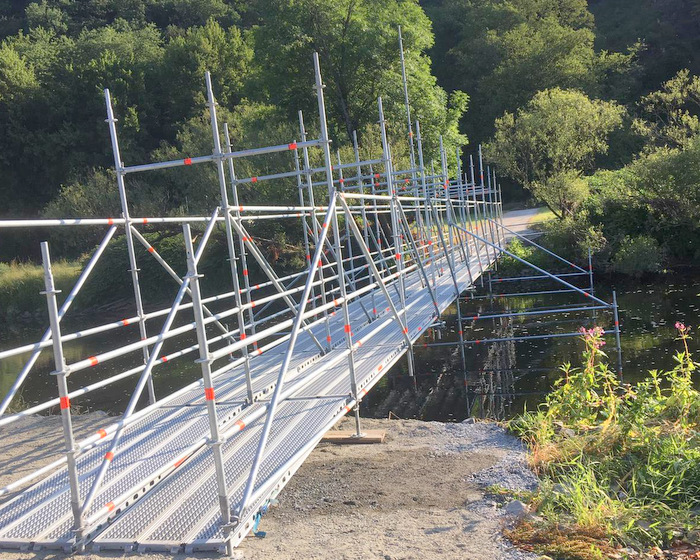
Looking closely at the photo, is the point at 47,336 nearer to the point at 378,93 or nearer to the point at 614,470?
the point at 614,470

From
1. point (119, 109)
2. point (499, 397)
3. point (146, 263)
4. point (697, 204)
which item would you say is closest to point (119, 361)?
point (499, 397)

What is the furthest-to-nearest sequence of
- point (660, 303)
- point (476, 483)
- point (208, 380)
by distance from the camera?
1. point (660, 303)
2. point (476, 483)
3. point (208, 380)

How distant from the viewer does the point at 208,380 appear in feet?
10.9

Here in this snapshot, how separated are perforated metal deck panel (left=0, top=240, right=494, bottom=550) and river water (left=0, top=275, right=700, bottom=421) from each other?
3.41 m

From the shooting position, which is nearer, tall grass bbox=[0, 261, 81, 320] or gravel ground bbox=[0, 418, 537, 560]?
gravel ground bbox=[0, 418, 537, 560]

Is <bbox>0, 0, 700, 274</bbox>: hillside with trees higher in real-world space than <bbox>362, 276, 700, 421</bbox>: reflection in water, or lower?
higher

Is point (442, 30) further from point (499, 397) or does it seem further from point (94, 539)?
point (94, 539)

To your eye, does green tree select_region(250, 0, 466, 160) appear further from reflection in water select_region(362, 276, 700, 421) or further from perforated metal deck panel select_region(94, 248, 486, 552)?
perforated metal deck panel select_region(94, 248, 486, 552)

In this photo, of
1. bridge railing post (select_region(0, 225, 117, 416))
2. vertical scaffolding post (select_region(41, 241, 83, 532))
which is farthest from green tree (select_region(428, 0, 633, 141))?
vertical scaffolding post (select_region(41, 241, 83, 532))

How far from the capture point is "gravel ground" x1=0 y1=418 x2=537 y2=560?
3.77 metres

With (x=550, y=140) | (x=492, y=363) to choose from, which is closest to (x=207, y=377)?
(x=492, y=363)

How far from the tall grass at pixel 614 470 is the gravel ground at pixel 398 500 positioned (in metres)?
0.24

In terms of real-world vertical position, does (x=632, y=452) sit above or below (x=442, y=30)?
below

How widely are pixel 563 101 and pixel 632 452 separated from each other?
21.7m
